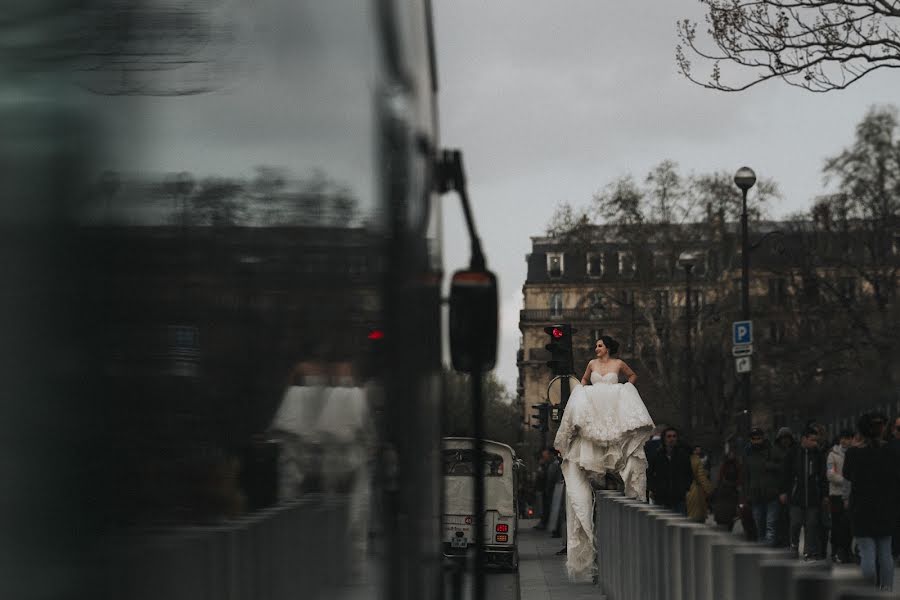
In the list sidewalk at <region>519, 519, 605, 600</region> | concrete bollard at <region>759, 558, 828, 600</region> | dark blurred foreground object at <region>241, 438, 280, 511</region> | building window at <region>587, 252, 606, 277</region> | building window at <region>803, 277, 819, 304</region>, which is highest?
building window at <region>587, 252, 606, 277</region>

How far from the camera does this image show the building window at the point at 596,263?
7206 centimetres

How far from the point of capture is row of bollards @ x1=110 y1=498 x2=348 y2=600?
1.44 metres

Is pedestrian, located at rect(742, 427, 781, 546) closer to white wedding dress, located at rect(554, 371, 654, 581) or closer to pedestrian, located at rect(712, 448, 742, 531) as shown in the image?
pedestrian, located at rect(712, 448, 742, 531)

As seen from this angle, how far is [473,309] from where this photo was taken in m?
5.14

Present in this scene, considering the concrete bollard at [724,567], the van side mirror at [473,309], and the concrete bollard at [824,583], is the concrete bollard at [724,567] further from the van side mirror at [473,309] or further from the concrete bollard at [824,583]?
the concrete bollard at [824,583]

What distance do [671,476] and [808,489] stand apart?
66.2 inches

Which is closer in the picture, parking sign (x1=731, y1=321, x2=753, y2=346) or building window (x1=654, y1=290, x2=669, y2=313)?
parking sign (x1=731, y1=321, x2=753, y2=346)

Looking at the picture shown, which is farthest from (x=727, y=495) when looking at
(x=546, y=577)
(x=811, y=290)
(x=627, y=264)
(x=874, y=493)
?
(x=627, y=264)

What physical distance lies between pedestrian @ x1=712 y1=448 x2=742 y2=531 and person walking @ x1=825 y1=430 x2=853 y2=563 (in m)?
2.37

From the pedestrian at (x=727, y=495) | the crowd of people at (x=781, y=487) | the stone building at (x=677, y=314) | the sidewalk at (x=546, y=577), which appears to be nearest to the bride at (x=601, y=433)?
the sidewalk at (x=546, y=577)

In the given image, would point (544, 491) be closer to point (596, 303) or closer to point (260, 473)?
point (260, 473)

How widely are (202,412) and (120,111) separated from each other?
1.15 feet

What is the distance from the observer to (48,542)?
1263mm

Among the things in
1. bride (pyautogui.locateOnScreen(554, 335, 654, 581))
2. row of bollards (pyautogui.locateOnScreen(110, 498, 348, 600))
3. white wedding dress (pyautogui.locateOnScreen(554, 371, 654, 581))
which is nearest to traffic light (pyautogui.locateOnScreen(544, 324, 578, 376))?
bride (pyautogui.locateOnScreen(554, 335, 654, 581))
